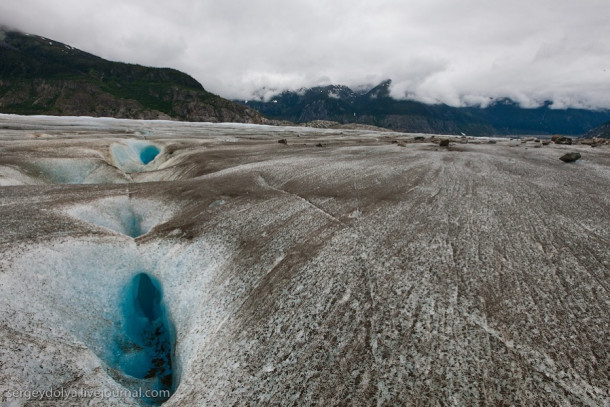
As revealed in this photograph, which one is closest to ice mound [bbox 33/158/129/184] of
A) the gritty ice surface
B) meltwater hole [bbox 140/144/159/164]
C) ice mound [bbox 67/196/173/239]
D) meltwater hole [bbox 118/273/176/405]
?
the gritty ice surface

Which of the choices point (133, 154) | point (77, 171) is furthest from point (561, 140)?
point (77, 171)

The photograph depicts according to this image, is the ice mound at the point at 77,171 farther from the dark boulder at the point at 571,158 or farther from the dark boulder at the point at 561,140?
the dark boulder at the point at 561,140

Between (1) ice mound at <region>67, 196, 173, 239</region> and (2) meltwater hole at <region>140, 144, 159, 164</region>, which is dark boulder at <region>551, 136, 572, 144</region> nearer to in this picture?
(1) ice mound at <region>67, 196, 173, 239</region>

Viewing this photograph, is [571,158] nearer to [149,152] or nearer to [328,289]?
[328,289]

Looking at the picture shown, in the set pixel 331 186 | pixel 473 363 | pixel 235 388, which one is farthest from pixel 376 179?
pixel 235 388

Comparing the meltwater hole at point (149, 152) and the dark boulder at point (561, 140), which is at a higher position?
the dark boulder at point (561, 140)

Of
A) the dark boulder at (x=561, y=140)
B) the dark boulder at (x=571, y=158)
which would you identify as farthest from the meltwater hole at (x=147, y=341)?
the dark boulder at (x=561, y=140)
